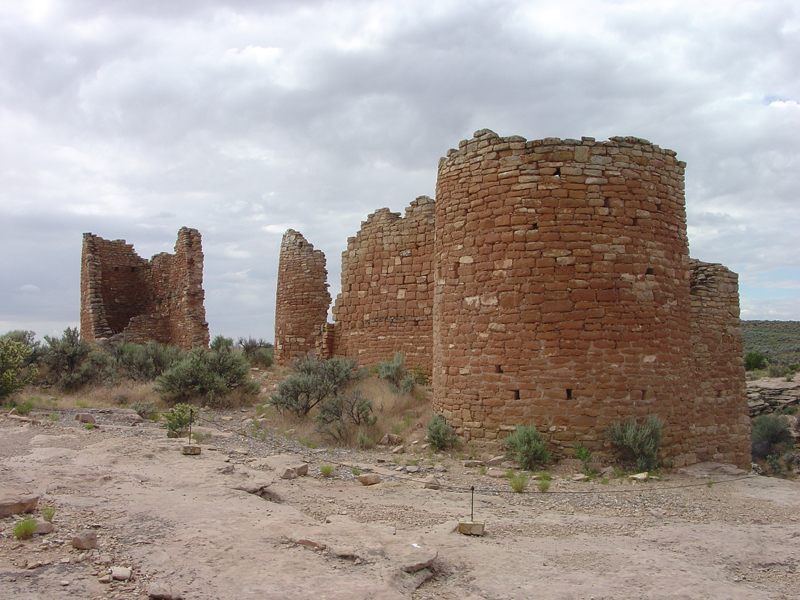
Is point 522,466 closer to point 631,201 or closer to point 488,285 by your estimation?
point 488,285

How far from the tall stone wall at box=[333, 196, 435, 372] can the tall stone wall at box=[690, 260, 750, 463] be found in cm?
535

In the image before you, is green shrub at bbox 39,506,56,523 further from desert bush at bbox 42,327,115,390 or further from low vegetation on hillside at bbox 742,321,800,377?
low vegetation on hillside at bbox 742,321,800,377

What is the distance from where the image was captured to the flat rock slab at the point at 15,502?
4406 millimetres

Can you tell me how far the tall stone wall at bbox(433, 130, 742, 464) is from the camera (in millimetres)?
8102

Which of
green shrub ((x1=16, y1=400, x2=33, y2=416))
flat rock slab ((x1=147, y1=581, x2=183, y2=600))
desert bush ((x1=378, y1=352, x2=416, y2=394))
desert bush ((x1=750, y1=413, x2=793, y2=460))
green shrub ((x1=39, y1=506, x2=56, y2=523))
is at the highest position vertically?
desert bush ((x1=378, y1=352, x2=416, y2=394))

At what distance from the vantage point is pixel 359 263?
1477 centimetres

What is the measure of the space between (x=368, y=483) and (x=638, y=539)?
117 inches

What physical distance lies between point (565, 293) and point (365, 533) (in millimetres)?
4734

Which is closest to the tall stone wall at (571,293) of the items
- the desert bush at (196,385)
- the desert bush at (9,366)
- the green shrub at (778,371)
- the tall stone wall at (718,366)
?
the tall stone wall at (718,366)

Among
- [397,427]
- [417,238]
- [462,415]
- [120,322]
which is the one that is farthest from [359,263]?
[120,322]

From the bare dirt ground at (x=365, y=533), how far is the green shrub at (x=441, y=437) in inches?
44.7

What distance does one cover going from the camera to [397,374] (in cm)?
1283

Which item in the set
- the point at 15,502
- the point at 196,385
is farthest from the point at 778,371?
the point at 15,502

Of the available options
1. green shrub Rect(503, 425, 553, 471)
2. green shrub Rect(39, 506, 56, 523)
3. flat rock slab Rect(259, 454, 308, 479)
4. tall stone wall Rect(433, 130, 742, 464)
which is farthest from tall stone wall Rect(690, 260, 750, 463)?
green shrub Rect(39, 506, 56, 523)
